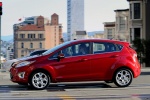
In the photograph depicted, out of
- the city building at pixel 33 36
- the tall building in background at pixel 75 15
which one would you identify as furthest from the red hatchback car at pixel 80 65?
the tall building in background at pixel 75 15

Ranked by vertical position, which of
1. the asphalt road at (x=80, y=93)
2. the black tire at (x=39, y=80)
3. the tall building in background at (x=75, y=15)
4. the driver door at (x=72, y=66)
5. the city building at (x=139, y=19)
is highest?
the tall building in background at (x=75, y=15)

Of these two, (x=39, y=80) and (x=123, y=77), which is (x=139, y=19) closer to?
(x=123, y=77)

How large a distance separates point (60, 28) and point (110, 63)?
12739cm

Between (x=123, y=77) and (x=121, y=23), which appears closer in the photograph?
(x=123, y=77)

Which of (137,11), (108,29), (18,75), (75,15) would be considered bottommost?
(18,75)

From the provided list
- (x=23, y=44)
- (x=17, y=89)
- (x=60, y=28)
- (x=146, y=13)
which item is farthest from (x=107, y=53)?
(x=60, y=28)

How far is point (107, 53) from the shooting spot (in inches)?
488

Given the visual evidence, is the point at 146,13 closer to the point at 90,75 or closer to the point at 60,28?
the point at 90,75

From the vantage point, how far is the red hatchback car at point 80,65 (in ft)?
39.3

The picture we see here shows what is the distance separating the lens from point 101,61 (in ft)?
40.3

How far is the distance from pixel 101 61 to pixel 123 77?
2.73 feet

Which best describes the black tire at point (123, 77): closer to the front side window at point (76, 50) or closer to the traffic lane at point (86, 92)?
the traffic lane at point (86, 92)

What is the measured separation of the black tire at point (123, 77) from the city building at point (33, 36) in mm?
92560

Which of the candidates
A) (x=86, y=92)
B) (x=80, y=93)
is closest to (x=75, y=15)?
(x=86, y=92)
